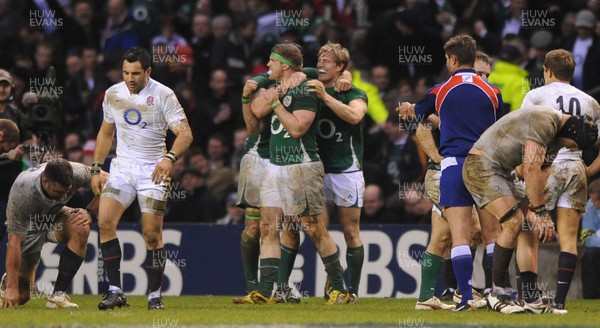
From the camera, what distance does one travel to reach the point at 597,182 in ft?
54.2

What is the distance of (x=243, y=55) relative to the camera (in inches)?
792

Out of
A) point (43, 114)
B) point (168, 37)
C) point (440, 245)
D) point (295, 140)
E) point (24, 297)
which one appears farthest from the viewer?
point (168, 37)

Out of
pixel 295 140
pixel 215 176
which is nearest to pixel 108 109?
pixel 295 140

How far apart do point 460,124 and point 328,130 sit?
2294 mm

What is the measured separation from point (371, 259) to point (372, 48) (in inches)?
158

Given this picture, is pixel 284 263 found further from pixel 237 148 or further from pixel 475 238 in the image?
pixel 237 148

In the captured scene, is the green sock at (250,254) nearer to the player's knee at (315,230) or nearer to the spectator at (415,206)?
the player's knee at (315,230)

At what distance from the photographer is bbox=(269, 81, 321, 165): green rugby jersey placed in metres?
13.4

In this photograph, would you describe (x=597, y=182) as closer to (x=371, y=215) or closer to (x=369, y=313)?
(x=371, y=215)

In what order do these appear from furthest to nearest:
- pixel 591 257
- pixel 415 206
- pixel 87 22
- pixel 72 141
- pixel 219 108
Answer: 1. pixel 87 22
2. pixel 219 108
3. pixel 72 141
4. pixel 415 206
5. pixel 591 257

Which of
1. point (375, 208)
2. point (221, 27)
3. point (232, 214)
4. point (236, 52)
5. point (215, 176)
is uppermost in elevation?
point (221, 27)

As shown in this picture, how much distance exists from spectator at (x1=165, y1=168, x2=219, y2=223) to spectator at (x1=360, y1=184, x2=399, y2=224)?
6.61 feet

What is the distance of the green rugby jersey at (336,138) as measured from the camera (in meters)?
14.1

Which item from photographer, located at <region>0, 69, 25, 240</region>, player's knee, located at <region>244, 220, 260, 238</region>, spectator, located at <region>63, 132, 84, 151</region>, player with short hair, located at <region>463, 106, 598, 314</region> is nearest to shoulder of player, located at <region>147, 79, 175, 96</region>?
photographer, located at <region>0, 69, 25, 240</region>
